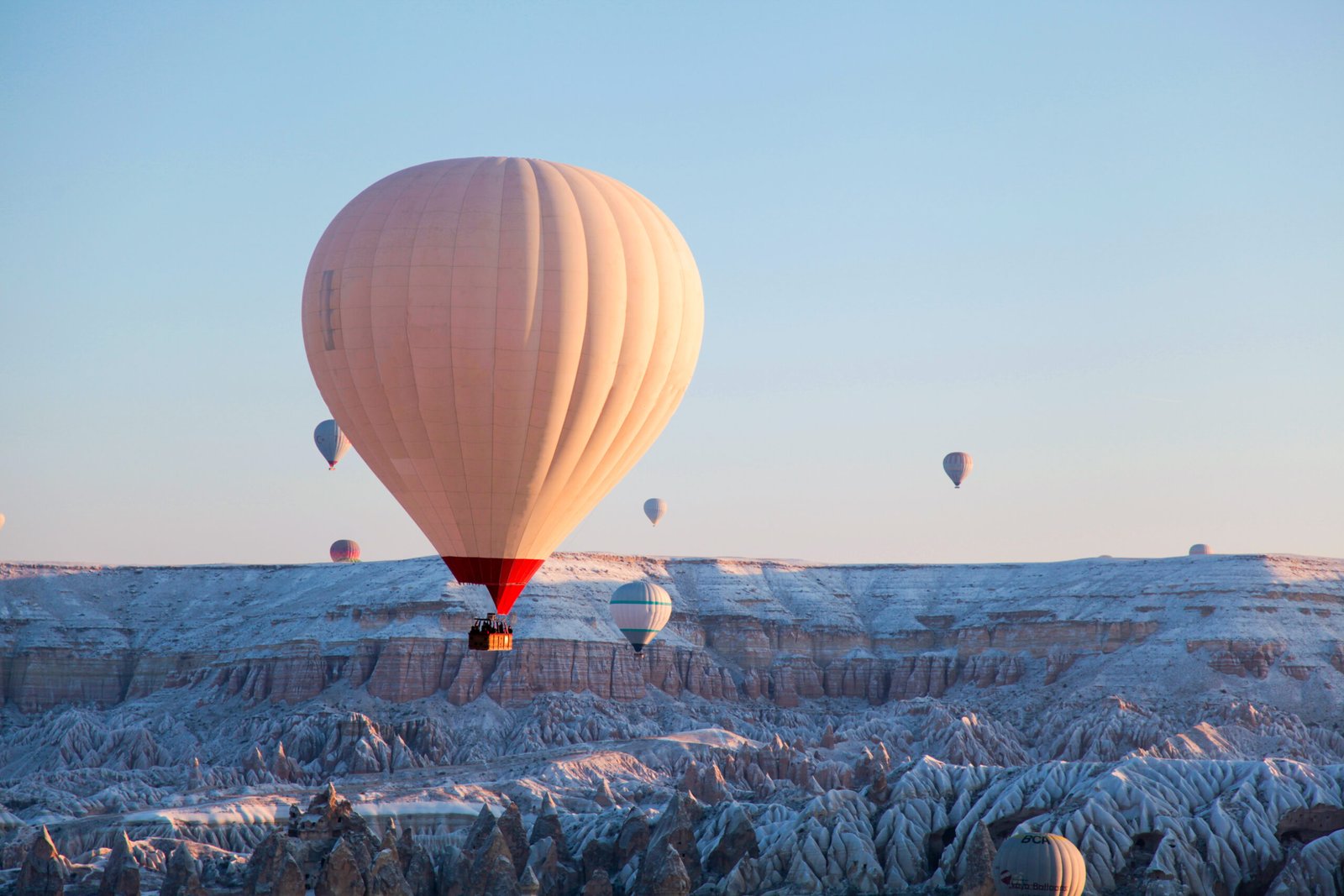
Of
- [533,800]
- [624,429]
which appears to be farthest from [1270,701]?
[624,429]

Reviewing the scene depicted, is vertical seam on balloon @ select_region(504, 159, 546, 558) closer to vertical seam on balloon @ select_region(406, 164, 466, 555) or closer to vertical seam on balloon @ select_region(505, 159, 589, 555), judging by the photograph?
vertical seam on balloon @ select_region(505, 159, 589, 555)

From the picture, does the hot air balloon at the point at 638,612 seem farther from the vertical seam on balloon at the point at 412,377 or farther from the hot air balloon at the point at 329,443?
the vertical seam on balloon at the point at 412,377

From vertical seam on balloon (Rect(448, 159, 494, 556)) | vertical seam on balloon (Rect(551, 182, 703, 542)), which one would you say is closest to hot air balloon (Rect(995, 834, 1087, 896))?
vertical seam on balloon (Rect(551, 182, 703, 542))

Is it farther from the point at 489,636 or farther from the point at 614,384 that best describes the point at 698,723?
the point at 489,636

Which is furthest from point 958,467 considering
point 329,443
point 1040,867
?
point 1040,867

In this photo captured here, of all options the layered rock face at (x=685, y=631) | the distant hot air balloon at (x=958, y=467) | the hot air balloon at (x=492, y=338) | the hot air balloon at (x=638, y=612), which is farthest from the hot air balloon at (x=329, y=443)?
the hot air balloon at (x=492, y=338)

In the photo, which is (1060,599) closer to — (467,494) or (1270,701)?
(1270,701)
